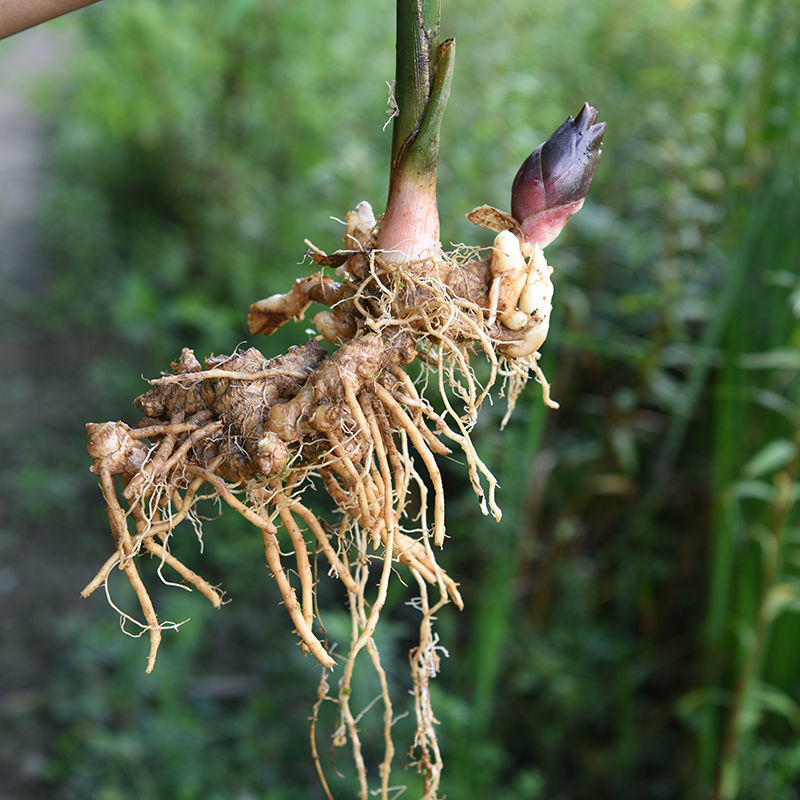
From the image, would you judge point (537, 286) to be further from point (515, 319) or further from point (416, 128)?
point (416, 128)

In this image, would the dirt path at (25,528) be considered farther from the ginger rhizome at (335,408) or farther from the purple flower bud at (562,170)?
the purple flower bud at (562,170)

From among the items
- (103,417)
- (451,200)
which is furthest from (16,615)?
(451,200)

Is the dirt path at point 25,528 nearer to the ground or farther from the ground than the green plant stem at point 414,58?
farther from the ground

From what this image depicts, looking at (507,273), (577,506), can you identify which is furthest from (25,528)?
(507,273)

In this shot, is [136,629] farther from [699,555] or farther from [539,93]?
[539,93]

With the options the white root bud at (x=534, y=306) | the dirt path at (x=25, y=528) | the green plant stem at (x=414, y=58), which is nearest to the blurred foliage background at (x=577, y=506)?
the dirt path at (x=25, y=528)

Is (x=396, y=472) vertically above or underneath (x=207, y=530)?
underneath
